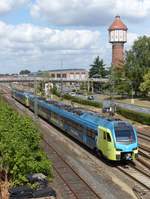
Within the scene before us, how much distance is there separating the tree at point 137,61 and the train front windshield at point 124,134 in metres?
83.8

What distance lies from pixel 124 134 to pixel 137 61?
295ft

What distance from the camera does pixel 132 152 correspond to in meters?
31.1

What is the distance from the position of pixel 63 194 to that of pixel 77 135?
52.4 feet

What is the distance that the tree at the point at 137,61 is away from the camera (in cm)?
11631

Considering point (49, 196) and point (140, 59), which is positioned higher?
point (140, 59)

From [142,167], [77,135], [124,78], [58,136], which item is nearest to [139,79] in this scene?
[124,78]

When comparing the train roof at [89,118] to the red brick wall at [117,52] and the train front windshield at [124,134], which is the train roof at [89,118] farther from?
the red brick wall at [117,52]

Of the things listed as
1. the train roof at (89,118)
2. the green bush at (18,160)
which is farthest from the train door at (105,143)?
the green bush at (18,160)

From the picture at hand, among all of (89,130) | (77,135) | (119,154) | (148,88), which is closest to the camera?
(119,154)

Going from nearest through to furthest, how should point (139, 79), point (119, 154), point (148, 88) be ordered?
point (119, 154), point (148, 88), point (139, 79)

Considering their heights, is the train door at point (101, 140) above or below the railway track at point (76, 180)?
above

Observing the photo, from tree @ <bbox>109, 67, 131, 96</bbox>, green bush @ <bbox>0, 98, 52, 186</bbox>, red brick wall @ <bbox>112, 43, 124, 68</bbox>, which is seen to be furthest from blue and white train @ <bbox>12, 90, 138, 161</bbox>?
red brick wall @ <bbox>112, 43, 124, 68</bbox>

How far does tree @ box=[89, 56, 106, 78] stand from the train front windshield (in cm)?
14271

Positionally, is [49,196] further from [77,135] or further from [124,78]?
[124,78]
